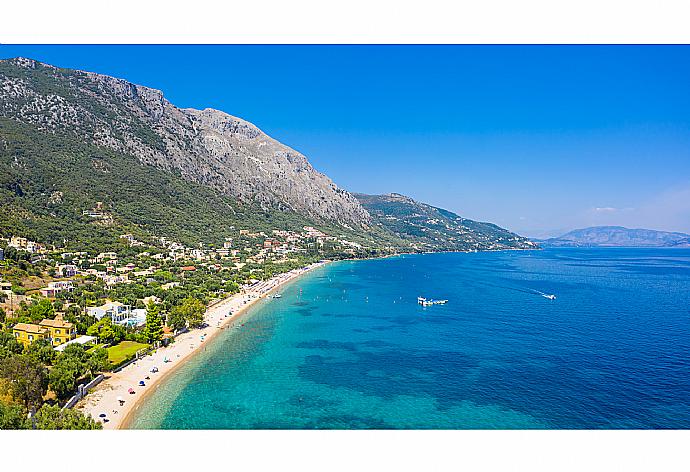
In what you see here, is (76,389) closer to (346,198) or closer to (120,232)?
(120,232)

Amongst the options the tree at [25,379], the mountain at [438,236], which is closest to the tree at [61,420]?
the tree at [25,379]

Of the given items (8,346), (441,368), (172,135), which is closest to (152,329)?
(8,346)

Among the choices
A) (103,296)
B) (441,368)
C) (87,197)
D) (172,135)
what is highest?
(172,135)

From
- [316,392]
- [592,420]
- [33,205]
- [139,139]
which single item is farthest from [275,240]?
[592,420]

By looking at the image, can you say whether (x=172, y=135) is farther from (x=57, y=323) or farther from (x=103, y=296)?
(x=57, y=323)

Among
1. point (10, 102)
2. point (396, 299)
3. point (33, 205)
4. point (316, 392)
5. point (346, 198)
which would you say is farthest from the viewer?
point (346, 198)

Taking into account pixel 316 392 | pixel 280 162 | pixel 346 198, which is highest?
pixel 280 162

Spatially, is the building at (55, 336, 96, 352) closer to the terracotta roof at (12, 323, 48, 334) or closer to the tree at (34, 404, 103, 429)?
the terracotta roof at (12, 323, 48, 334)
